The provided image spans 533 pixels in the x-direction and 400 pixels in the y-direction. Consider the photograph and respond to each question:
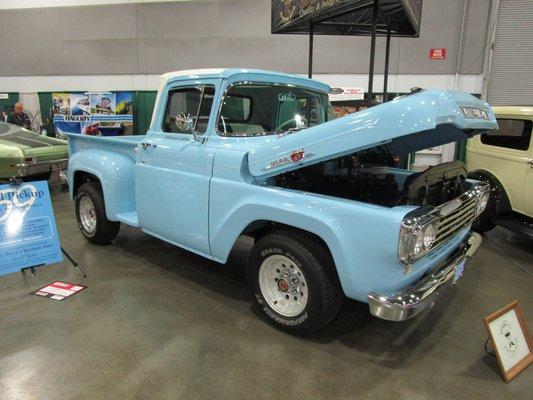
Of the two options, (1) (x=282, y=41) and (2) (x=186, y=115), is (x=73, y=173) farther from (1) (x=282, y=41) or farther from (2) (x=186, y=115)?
(1) (x=282, y=41)

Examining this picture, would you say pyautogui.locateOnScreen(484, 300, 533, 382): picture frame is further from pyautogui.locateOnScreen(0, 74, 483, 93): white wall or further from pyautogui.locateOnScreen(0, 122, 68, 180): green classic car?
pyautogui.locateOnScreen(0, 74, 483, 93): white wall

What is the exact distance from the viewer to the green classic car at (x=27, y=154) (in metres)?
6.73

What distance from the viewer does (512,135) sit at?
202 inches

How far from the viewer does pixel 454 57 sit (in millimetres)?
9945

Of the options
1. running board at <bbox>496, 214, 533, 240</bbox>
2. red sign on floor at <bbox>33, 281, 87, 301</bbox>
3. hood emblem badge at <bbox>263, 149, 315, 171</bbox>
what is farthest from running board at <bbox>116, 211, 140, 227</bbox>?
running board at <bbox>496, 214, 533, 240</bbox>

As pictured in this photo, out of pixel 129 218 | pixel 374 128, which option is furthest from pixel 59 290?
pixel 374 128

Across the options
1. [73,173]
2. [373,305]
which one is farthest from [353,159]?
[73,173]

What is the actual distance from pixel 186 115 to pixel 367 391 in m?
2.48

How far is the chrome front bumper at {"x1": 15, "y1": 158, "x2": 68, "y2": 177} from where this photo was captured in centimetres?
657

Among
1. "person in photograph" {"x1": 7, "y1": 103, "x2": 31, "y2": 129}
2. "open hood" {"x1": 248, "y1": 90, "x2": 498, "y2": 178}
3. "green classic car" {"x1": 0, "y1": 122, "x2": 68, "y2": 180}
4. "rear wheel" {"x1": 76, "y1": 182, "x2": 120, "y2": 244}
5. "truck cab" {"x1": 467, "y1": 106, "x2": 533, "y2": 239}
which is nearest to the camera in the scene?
"open hood" {"x1": 248, "y1": 90, "x2": 498, "y2": 178}

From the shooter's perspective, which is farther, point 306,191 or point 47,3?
point 47,3

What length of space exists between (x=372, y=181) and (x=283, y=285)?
1.19 meters

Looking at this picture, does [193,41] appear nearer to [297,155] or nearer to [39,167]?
[39,167]

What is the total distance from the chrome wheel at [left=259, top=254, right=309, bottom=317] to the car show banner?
944 cm
